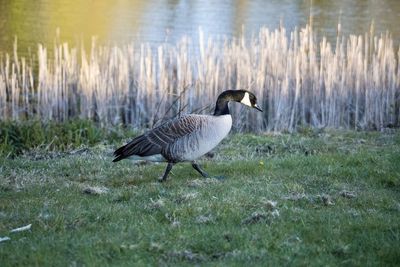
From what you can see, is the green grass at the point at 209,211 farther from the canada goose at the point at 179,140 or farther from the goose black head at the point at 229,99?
the goose black head at the point at 229,99

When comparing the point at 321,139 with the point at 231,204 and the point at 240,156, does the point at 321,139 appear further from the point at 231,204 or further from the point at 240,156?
the point at 231,204

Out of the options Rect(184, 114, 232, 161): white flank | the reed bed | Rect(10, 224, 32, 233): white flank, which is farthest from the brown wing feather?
the reed bed

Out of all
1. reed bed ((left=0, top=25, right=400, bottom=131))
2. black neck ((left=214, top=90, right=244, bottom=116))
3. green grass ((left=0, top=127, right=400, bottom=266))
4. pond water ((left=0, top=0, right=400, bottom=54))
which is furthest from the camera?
pond water ((left=0, top=0, right=400, bottom=54))

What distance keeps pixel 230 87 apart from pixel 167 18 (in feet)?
44.8

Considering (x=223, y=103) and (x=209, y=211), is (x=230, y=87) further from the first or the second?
(x=209, y=211)

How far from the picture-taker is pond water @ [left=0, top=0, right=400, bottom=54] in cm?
2200

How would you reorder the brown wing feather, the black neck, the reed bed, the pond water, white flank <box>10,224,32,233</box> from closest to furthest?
1. white flank <box>10,224,32,233</box>
2. the brown wing feather
3. the black neck
4. the reed bed
5. the pond water

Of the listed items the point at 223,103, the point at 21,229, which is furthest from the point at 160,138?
the point at 21,229

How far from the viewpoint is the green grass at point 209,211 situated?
5.77 meters

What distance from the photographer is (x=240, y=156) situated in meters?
10.2

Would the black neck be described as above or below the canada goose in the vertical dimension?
above

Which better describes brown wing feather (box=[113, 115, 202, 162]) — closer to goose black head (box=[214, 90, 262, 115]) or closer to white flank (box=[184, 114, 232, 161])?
white flank (box=[184, 114, 232, 161])

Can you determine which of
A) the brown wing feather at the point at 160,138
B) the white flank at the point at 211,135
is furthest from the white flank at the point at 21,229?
the white flank at the point at 211,135

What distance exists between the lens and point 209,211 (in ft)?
22.6
